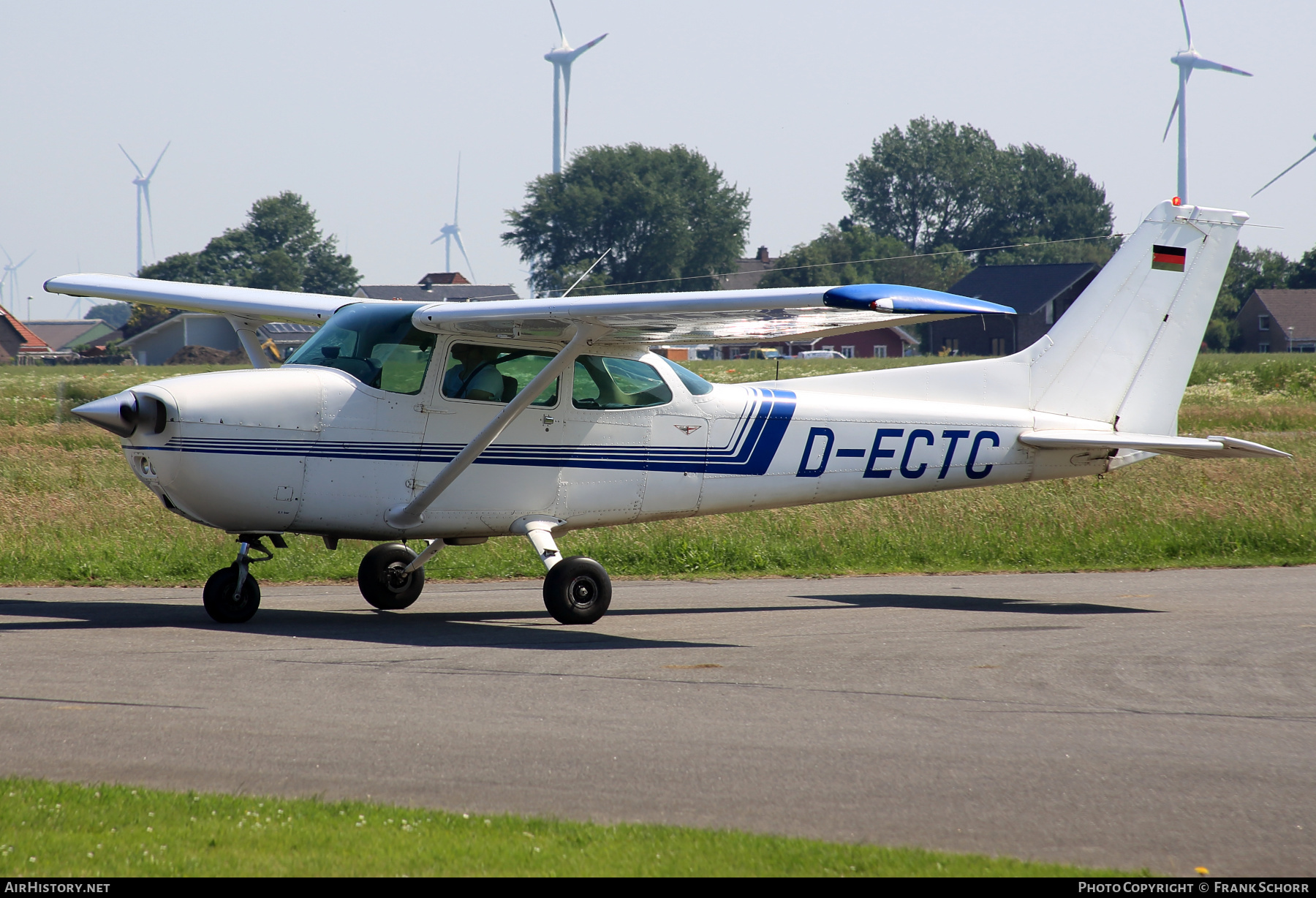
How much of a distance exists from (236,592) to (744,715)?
4583mm

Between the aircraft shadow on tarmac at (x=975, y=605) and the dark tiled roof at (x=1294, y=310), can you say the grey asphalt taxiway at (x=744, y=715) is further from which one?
the dark tiled roof at (x=1294, y=310)

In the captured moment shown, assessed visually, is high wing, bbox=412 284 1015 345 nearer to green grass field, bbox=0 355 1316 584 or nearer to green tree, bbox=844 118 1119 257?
green grass field, bbox=0 355 1316 584

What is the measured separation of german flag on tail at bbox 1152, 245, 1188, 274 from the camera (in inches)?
454

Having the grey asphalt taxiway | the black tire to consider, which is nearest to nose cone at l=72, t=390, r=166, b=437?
the black tire

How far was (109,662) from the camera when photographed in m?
7.41

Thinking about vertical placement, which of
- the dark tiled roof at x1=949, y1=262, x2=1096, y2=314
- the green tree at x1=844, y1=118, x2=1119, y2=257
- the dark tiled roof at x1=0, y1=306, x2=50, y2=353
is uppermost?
the green tree at x1=844, y1=118, x2=1119, y2=257

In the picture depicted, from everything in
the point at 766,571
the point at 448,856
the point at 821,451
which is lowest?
the point at 766,571

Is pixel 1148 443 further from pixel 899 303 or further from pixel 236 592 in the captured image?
pixel 236 592

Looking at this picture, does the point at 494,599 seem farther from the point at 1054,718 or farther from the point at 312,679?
the point at 1054,718

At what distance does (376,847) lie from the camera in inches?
162

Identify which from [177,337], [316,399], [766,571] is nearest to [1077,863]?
[316,399]

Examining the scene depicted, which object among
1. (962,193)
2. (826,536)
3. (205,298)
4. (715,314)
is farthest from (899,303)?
(962,193)

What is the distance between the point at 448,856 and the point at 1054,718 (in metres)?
3.50

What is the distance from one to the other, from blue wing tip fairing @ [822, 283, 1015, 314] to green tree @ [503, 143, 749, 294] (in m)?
82.4
